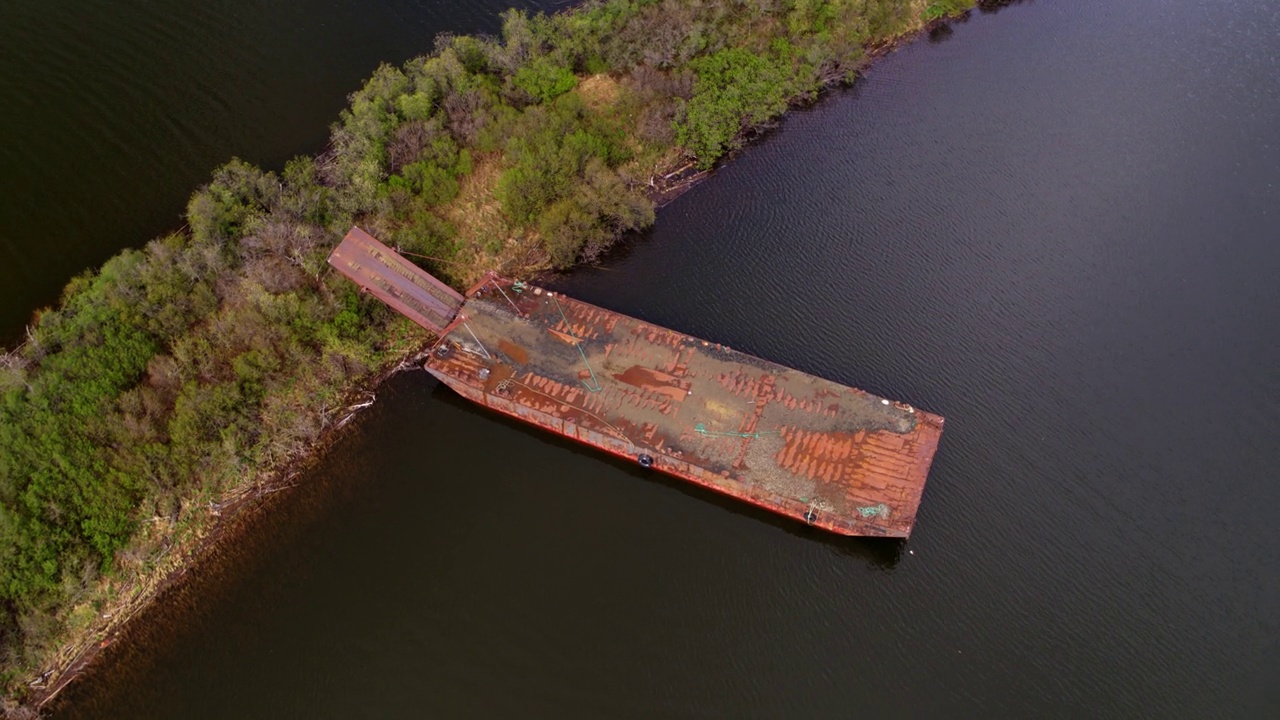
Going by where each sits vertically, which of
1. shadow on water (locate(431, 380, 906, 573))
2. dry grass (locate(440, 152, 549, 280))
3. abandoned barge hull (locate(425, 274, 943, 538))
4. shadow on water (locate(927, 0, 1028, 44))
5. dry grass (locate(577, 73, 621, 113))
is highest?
shadow on water (locate(927, 0, 1028, 44))

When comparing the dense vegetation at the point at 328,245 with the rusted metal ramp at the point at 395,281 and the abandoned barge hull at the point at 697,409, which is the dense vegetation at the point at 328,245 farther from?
the abandoned barge hull at the point at 697,409

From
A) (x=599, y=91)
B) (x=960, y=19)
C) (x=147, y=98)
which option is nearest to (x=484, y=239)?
(x=599, y=91)

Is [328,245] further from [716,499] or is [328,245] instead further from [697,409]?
[716,499]

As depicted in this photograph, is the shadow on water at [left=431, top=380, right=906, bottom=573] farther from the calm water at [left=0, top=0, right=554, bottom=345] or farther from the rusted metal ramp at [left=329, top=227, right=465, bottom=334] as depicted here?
the calm water at [left=0, top=0, right=554, bottom=345]

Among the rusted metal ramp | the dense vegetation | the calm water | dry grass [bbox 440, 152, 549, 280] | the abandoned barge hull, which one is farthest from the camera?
dry grass [bbox 440, 152, 549, 280]

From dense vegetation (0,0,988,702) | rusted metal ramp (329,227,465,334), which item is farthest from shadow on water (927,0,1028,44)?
rusted metal ramp (329,227,465,334)

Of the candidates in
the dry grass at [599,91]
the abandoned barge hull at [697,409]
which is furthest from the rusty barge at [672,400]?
the dry grass at [599,91]
